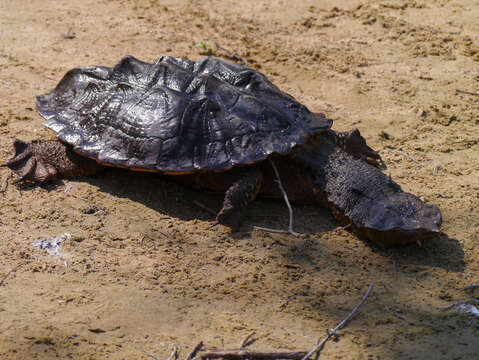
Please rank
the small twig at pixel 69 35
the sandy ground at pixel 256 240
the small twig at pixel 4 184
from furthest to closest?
the small twig at pixel 69 35
the small twig at pixel 4 184
the sandy ground at pixel 256 240

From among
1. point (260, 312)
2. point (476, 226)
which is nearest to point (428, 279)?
point (476, 226)

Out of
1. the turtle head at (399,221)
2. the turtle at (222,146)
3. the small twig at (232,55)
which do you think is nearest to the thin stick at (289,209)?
the turtle at (222,146)

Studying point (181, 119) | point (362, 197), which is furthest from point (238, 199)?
point (362, 197)

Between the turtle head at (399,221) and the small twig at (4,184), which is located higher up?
the turtle head at (399,221)

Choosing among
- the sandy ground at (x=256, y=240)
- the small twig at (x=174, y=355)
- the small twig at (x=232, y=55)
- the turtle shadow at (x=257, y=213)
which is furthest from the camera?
the small twig at (x=232, y=55)

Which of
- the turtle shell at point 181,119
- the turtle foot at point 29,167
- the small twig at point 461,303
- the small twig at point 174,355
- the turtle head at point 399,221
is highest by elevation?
the turtle shell at point 181,119

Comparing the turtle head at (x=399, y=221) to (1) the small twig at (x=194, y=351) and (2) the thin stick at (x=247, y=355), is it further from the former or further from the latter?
(1) the small twig at (x=194, y=351)

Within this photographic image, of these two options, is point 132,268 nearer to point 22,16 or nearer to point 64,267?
point 64,267
